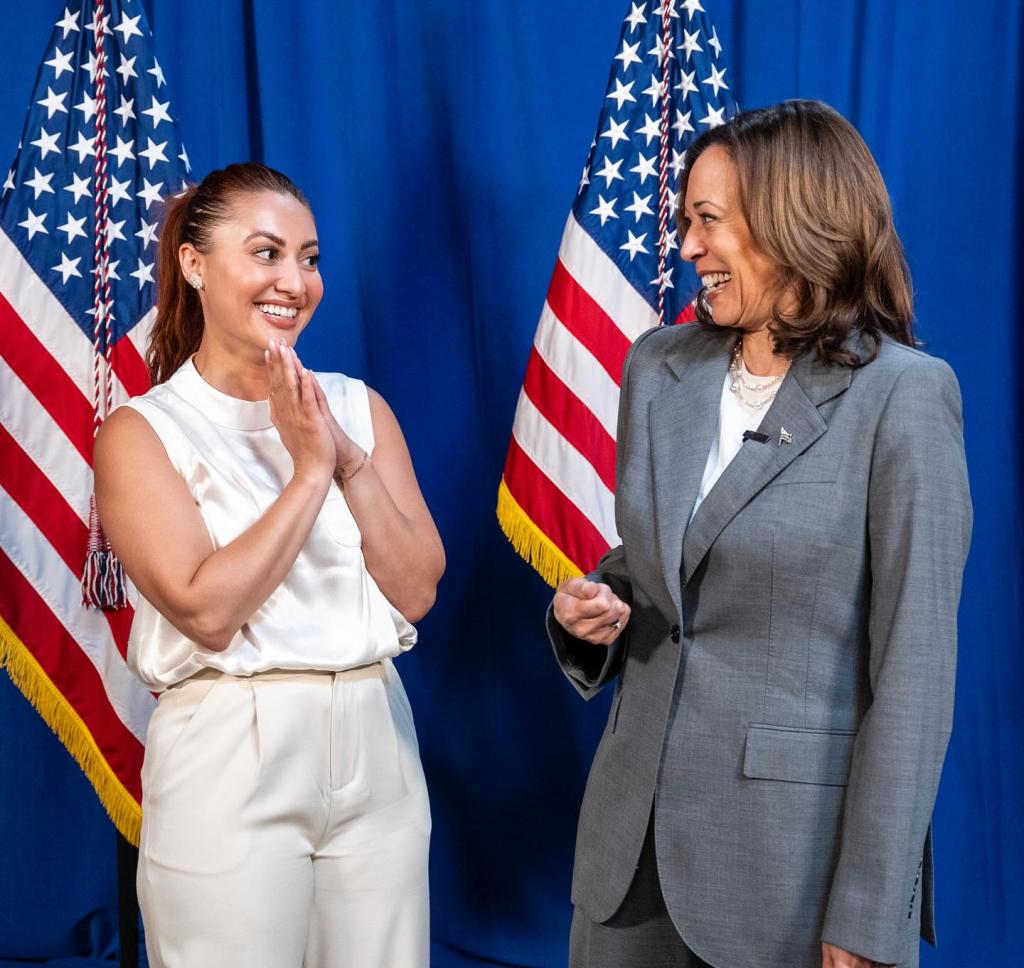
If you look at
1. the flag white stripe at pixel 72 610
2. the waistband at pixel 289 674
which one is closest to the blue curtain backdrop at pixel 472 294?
the flag white stripe at pixel 72 610

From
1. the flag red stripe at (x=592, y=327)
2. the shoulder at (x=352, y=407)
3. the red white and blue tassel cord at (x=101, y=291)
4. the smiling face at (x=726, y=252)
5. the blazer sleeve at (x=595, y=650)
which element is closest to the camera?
the smiling face at (x=726, y=252)

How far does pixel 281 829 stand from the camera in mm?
1612

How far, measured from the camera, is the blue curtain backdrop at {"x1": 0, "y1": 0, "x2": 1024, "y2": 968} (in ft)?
9.31

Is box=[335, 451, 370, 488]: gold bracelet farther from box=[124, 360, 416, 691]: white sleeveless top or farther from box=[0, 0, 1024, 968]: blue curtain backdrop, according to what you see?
box=[0, 0, 1024, 968]: blue curtain backdrop

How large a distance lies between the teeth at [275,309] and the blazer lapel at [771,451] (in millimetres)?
714

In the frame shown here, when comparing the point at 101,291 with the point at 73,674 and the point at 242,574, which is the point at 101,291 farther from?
the point at 242,574

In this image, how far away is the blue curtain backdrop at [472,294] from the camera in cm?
284

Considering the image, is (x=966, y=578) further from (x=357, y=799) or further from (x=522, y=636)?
(x=357, y=799)

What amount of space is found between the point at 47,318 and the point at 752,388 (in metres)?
1.69

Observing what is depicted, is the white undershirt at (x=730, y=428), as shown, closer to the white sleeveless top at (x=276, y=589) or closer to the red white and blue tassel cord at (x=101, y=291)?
the white sleeveless top at (x=276, y=589)

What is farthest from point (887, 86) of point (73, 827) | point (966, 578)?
point (73, 827)

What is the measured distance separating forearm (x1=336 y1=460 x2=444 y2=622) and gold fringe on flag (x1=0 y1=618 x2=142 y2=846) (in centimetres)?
114

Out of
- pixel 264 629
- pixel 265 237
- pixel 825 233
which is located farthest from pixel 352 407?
pixel 825 233

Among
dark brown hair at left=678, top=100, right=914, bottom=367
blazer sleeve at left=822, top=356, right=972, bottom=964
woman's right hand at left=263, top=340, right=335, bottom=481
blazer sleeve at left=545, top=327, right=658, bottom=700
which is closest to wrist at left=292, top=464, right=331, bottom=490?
woman's right hand at left=263, top=340, right=335, bottom=481
